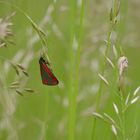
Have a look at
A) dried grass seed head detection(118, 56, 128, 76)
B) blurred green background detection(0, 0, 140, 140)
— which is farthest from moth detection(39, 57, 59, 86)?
blurred green background detection(0, 0, 140, 140)

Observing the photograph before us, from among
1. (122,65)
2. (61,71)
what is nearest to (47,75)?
(122,65)

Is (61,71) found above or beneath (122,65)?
above

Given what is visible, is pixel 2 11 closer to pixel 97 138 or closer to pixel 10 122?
pixel 97 138

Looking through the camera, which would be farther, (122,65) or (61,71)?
(61,71)

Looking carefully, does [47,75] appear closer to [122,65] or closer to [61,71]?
[122,65]

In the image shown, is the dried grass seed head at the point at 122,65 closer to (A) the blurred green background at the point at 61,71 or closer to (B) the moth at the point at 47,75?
(B) the moth at the point at 47,75
